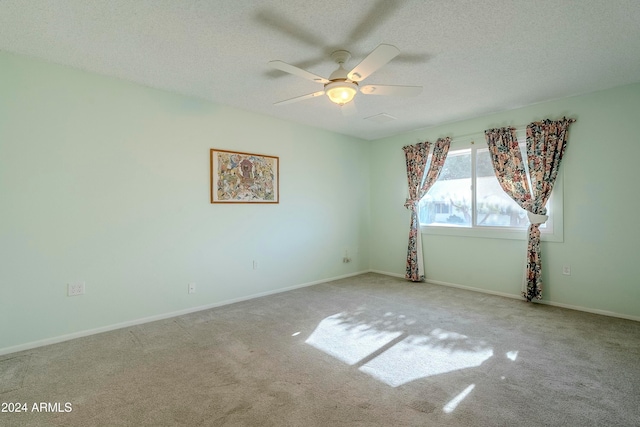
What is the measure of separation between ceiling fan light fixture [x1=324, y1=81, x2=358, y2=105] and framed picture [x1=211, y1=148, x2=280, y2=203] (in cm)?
190

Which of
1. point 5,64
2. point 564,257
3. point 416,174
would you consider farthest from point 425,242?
point 5,64

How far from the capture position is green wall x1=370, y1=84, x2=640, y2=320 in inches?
130

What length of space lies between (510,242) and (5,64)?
19.0 ft

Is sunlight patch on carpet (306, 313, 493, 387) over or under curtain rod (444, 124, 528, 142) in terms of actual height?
under

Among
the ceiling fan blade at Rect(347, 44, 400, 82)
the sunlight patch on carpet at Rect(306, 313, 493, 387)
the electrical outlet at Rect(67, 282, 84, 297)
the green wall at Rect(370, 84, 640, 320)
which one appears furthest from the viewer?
the green wall at Rect(370, 84, 640, 320)

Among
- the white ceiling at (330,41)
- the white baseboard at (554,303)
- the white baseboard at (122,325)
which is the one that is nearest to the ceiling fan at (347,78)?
the white ceiling at (330,41)

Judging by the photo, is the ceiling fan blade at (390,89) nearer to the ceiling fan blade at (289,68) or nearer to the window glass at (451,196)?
the ceiling fan blade at (289,68)

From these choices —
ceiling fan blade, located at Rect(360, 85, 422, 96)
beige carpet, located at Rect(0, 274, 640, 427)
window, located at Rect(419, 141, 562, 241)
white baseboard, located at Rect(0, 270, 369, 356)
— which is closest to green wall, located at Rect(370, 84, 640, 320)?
window, located at Rect(419, 141, 562, 241)

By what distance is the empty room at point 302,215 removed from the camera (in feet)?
6.59

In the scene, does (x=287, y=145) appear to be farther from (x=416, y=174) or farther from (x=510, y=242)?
(x=510, y=242)

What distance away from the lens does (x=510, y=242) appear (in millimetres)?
4125

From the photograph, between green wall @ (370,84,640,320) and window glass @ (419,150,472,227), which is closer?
green wall @ (370,84,640,320)

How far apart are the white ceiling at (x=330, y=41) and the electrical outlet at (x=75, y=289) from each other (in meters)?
2.08

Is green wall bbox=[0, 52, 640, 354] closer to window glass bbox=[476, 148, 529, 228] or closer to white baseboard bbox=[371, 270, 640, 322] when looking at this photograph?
white baseboard bbox=[371, 270, 640, 322]
